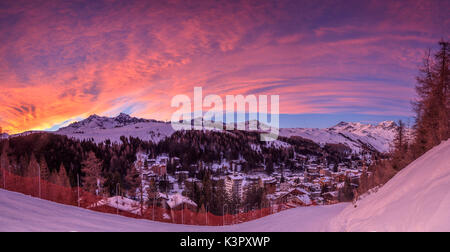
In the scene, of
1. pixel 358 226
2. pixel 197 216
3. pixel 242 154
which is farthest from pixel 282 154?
pixel 358 226

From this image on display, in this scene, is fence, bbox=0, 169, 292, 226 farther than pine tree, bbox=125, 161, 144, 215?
No

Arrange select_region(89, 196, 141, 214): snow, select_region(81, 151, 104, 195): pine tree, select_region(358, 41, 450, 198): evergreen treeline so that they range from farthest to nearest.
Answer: select_region(81, 151, 104, 195): pine tree, select_region(89, 196, 141, 214): snow, select_region(358, 41, 450, 198): evergreen treeline

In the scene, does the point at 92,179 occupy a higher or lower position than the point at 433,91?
lower

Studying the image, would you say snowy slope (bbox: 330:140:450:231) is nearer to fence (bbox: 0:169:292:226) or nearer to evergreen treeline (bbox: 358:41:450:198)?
evergreen treeline (bbox: 358:41:450:198)

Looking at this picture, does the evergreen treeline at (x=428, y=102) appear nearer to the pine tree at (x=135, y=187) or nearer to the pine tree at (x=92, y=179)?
the pine tree at (x=135, y=187)

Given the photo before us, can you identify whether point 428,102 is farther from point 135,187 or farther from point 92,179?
point 135,187

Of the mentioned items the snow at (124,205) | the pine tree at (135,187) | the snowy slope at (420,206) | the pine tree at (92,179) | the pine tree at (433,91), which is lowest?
the pine tree at (135,187)

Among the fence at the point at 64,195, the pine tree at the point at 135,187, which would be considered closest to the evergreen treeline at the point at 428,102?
the fence at the point at 64,195

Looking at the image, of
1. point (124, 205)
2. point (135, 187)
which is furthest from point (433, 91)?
point (135, 187)

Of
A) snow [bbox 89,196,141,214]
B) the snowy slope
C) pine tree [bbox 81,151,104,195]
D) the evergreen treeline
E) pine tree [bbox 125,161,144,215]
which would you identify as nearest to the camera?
the snowy slope

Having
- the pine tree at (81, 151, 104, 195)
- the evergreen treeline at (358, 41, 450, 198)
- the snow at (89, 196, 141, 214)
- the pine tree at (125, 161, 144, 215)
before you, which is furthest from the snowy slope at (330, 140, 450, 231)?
the pine tree at (81, 151, 104, 195)
